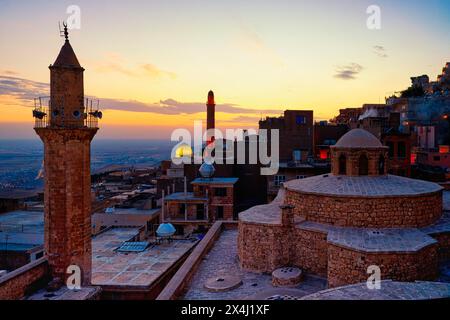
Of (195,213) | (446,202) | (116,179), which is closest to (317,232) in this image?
(446,202)

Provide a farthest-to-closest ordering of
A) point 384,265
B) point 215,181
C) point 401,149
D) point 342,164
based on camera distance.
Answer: point 215,181 → point 401,149 → point 342,164 → point 384,265

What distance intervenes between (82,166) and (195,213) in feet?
57.6

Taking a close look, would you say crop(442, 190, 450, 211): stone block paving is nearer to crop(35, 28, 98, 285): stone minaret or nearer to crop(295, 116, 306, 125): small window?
crop(35, 28, 98, 285): stone minaret

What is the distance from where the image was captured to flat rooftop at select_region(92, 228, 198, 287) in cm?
2151

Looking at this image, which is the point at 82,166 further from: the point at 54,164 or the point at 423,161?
the point at 423,161

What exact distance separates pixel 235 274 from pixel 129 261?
1031cm

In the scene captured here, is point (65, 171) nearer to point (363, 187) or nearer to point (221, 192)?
point (363, 187)

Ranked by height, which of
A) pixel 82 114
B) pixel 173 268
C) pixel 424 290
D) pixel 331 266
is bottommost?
pixel 173 268

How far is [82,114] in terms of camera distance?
1855 cm

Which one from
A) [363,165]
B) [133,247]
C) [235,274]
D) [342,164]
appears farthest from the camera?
[133,247]

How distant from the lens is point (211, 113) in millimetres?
50500

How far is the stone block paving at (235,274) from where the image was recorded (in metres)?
14.1

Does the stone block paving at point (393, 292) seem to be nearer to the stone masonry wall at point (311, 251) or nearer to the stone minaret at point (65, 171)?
the stone masonry wall at point (311, 251)

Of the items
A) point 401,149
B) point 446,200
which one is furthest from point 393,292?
point 401,149
